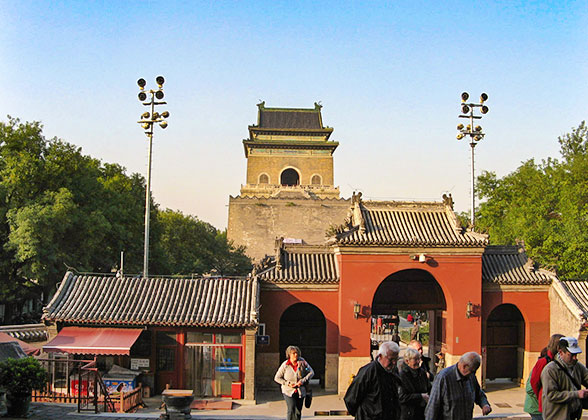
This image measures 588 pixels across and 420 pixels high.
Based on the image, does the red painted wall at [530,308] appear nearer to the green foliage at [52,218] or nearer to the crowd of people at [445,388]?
the crowd of people at [445,388]

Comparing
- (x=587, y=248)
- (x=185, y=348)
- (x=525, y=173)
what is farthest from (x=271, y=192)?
(x=185, y=348)

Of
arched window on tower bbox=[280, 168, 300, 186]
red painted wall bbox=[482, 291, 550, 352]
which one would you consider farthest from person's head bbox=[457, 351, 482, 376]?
arched window on tower bbox=[280, 168, 300, 186]

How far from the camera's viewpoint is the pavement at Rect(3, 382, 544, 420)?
38.8ft

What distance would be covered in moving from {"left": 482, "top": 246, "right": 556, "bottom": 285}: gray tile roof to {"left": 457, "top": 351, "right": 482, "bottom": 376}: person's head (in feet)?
41.9

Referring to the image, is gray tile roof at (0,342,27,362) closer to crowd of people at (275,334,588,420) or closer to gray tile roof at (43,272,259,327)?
gray tile roof at (43,272,259,327)

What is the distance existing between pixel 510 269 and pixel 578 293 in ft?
6.42

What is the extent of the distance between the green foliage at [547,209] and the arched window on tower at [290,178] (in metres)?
21.5

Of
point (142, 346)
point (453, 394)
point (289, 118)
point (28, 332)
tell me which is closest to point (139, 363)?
point (142, 346)

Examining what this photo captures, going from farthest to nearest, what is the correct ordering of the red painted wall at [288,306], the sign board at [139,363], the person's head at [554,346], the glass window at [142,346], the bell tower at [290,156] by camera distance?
the bell tower at [290,156] < the red painted wall at [288,306] < the glass window at [142,346] < the sign board at [139,363] < the person's head at [554,346]

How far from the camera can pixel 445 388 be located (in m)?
6.16

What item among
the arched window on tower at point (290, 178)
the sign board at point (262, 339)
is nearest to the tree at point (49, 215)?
the sign board at point (262, 339)

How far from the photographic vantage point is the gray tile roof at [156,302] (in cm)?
1586

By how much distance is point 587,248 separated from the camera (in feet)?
73.9

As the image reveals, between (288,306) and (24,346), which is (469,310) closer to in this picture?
(288,306)
